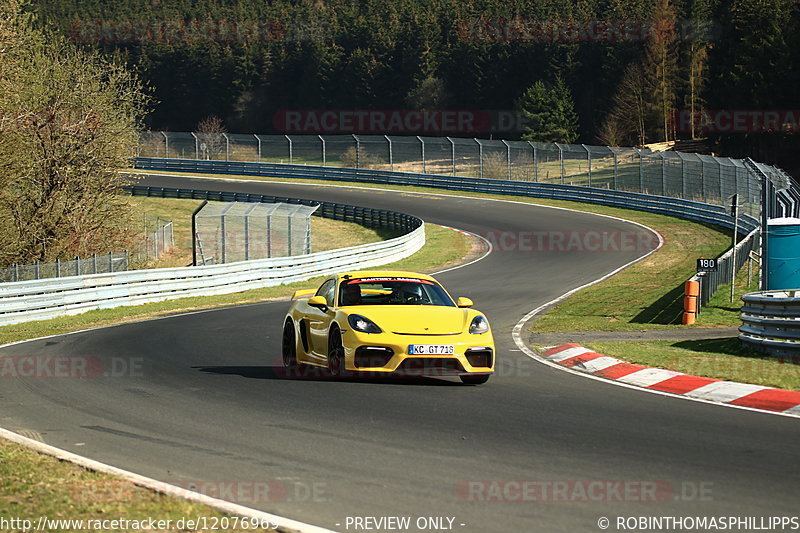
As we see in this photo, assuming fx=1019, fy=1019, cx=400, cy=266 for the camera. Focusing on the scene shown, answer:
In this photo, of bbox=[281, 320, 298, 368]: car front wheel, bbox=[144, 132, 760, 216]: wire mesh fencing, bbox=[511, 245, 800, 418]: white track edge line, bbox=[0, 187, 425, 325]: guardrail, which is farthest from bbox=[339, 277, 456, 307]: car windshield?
bbox=[144, 132, 760, 216]: wire mesh fencing

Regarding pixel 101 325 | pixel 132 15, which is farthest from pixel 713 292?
pixel 132 15

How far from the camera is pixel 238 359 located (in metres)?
15.0

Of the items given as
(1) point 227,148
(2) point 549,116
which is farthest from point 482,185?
(2) point 549,116

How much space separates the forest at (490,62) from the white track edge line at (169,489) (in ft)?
149

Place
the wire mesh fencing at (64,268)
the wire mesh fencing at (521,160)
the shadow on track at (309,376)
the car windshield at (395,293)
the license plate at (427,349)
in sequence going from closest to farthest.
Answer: the license plate at (427,349) → the shadow on track at (309,376) → the car windshield at (395,293) → the wire mesh fencing at (64,268) → the wire mesh fencing at (521,160)

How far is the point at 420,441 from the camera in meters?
8.76

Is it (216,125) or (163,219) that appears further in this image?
(216,125)

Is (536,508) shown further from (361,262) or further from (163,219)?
(163,219)

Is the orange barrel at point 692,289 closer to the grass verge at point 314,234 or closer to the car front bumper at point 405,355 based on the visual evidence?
the car front bumper at point 405,355

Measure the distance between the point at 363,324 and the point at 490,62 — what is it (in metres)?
98.8

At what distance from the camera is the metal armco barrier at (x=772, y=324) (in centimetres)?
1381

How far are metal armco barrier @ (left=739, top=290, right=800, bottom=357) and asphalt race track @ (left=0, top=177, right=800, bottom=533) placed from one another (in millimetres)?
3098

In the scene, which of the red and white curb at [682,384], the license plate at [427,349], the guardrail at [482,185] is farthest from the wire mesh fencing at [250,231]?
the license plate at [427,349]

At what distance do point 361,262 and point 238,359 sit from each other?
20170 mm
